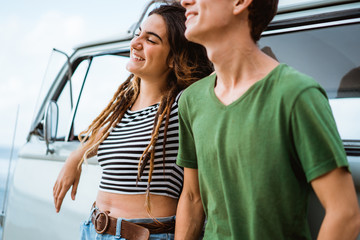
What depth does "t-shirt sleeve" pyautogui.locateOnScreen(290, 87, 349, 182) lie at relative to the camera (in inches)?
45.1

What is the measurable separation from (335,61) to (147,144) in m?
0.86

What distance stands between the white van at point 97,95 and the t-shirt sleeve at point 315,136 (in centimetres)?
44

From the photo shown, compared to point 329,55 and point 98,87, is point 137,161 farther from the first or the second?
point 98,87

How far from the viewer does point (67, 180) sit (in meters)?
2.09

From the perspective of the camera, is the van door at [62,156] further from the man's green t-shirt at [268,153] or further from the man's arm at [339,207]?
the man's arm at [339,207]

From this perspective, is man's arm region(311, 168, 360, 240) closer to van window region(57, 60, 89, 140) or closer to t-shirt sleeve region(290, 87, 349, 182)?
t-shirt sleeve region(290, 87, 349, 182)

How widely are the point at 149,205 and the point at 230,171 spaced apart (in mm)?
578

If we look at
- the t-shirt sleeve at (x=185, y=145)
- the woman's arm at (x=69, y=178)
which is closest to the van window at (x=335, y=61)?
the t-shirt sleeve at (x=185, y=145)

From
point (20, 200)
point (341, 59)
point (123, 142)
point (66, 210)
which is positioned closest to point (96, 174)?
point (66, 210)

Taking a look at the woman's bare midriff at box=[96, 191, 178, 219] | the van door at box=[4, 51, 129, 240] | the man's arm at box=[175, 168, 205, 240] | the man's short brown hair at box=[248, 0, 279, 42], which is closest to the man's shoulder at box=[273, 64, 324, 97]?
the man's short brown hair at box=[248, 0, 279, 42]

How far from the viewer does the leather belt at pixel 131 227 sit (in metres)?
A: 1.77

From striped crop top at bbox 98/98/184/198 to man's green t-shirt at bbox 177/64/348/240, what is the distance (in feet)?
1.39

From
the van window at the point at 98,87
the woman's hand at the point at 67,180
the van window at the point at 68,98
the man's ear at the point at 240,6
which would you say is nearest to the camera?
the man's ear at the point at 240,6

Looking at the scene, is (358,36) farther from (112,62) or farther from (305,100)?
(112,62)
